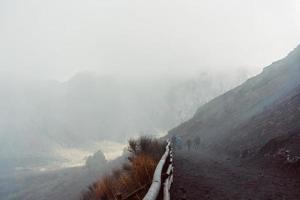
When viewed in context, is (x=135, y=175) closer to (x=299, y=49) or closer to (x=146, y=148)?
(x=146, y=148)

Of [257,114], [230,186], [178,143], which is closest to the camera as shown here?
[230,186]

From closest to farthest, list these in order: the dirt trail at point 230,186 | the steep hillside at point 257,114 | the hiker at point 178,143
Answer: the dirt trail at point 230,186 → the steep hillside at point 257,114 → the hiker at point 178,143

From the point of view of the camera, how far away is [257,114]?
36.8 m

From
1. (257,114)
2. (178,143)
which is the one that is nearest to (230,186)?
(178,143)

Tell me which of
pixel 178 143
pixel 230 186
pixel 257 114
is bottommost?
pixel 230 186

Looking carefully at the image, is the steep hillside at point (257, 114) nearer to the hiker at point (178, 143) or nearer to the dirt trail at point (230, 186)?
the hiker at point (178, 143)

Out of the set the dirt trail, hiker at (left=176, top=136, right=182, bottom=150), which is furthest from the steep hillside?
the dirt trail

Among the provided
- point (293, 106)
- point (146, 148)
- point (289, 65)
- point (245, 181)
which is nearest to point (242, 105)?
point (289, 65)

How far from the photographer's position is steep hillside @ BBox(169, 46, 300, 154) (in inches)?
959

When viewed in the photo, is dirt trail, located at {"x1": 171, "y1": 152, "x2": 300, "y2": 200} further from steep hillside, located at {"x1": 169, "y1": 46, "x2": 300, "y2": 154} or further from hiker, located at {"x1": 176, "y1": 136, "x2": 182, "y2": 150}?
hiker, located at {"x1": 176, "y1": 136, "x2": 182, "y2": 150}

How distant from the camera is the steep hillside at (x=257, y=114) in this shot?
79.9 feet

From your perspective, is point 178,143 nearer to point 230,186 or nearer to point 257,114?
point 257,114

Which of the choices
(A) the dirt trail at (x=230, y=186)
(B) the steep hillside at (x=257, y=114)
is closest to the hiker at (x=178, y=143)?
(B) the steep hillside at (x=257, y=114)

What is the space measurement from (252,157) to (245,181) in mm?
8641
